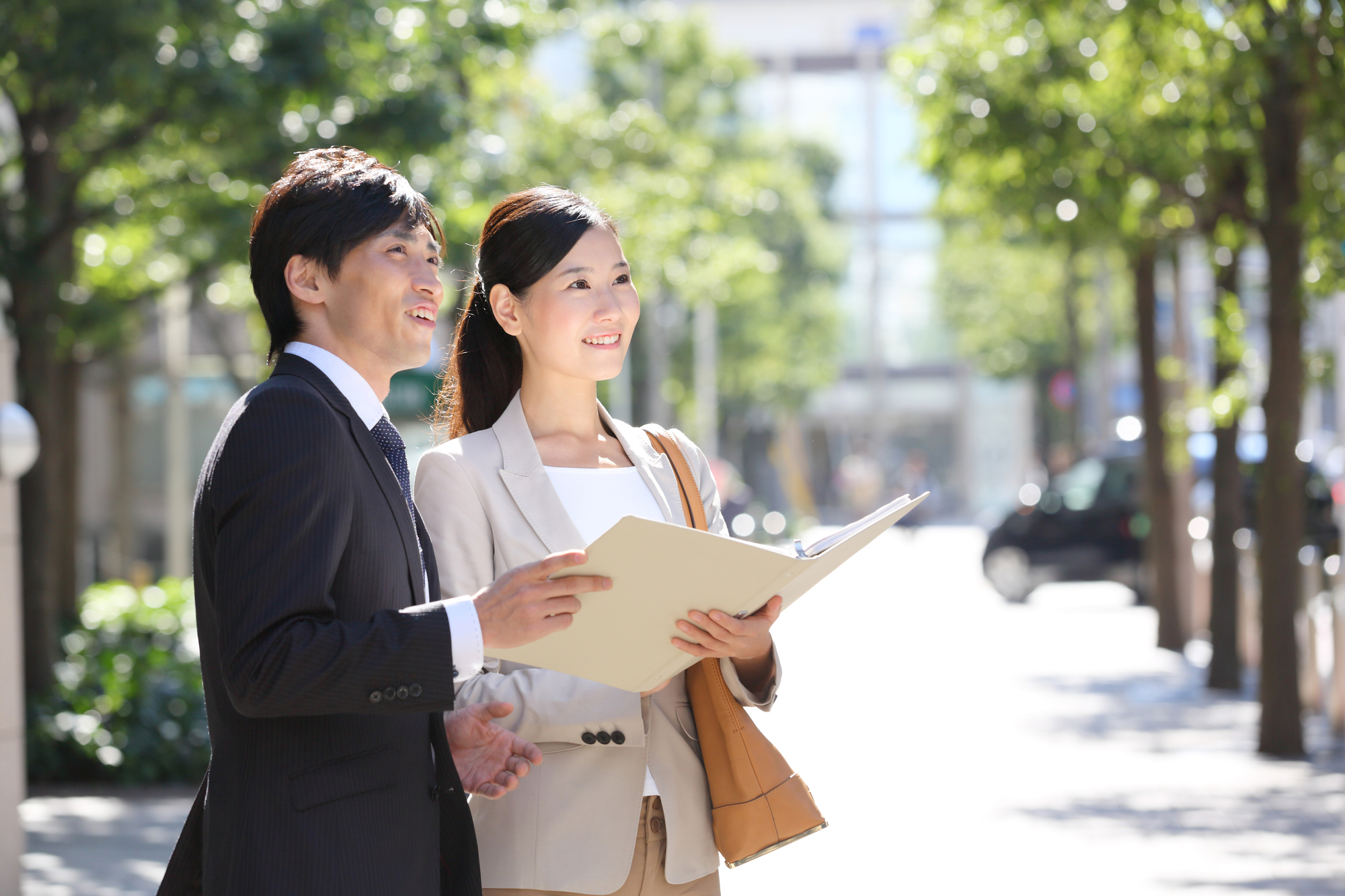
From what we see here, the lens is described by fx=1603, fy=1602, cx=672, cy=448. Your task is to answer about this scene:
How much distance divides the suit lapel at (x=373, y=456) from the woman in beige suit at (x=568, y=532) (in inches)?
17.4

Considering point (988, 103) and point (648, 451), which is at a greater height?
point (988, 103)

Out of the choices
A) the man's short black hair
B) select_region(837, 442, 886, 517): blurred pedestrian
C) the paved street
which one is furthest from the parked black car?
select_region(837, 442, 886, 517): blurred pedestrian

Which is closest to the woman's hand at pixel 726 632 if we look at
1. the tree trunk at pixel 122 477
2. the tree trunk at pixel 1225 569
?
the tree trunk at pixel 1225 569

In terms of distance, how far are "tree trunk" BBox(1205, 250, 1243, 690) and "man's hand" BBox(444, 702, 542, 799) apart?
10.7 meters

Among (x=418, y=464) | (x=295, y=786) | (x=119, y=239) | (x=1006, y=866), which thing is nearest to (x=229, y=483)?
(x=295, y=786)

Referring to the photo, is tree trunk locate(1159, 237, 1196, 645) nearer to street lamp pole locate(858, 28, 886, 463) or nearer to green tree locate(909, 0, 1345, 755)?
green tree locate(909, 0, 1345, 755)

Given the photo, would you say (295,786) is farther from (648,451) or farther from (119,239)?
(119,239)

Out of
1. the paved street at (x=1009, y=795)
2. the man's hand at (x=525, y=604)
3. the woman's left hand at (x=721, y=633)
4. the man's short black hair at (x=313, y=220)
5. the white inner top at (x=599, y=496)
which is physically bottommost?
the paved street at (x=1009, y=795)

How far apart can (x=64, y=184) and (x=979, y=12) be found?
22.2 ft

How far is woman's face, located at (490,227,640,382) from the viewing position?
3053 millimetres

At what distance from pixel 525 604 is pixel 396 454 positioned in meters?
0.46

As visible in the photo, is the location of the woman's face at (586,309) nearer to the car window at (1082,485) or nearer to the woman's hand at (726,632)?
the woman's hand at (726,632)

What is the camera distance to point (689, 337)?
118ft

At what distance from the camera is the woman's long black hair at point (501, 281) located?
10.0 ft
